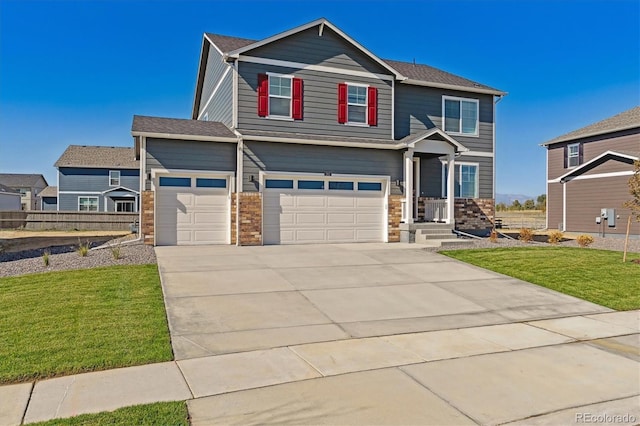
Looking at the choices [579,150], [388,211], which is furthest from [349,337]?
[579,150]

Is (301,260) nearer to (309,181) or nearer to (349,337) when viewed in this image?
→ (309,181)

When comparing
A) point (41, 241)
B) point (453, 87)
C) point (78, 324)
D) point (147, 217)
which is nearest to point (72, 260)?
point (147, 217)

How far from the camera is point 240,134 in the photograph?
15.4 metres

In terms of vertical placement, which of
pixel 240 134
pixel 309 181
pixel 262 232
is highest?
pixel 240 134

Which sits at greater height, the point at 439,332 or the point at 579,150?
the point at 579,150

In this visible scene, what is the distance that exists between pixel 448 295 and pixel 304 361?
15.0 ft

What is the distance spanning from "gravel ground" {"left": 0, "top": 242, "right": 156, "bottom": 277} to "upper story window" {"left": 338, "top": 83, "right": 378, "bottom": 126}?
845 centimetres

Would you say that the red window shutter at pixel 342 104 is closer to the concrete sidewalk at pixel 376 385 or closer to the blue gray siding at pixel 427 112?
the blue gray siding at pixel 427 112

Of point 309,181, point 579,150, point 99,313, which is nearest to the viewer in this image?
point 99,313

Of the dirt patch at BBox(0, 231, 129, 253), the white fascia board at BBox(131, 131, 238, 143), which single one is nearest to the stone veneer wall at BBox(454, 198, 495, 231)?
the white fascia board at BBox(131, 131, 238, 143)

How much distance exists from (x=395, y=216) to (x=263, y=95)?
21.2 ft

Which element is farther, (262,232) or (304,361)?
(262,232)

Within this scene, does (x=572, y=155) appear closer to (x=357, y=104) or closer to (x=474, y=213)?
(x=474, y=213)

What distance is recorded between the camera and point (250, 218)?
15.5 meters
